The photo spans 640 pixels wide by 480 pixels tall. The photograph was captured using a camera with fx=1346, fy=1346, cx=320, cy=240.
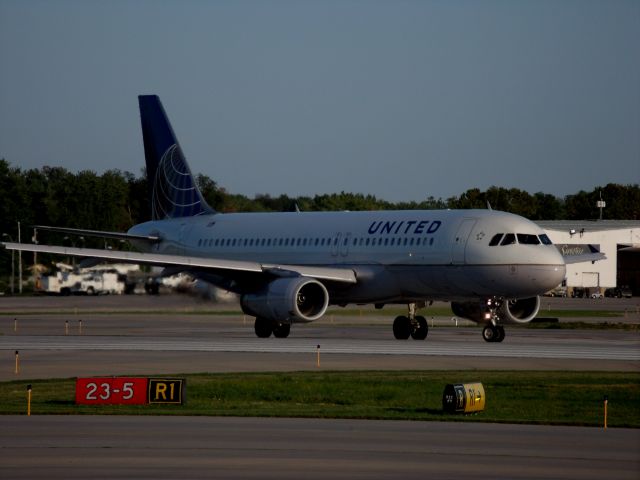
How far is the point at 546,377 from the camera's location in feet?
107

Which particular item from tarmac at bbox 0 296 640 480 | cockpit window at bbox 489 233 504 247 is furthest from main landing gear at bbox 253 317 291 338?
cockpit window at bbox 489 233 504 247

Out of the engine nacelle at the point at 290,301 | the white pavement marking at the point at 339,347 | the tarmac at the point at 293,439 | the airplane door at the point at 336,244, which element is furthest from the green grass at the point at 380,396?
the airplane door at the point at 336,244

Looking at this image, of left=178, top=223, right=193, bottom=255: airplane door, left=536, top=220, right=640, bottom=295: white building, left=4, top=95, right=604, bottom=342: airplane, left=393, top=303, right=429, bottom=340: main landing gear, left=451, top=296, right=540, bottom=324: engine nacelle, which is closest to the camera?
left=4, top=95, right=604, bottom=342: airplane

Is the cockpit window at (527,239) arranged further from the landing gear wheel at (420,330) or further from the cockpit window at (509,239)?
the landing gear wheel at (420,330)

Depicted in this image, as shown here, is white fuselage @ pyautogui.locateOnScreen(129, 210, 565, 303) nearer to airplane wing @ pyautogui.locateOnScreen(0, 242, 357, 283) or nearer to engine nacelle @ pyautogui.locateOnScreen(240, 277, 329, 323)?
airplane wing @ pyautogui.locateOnScreen(0, 242, 357, 283)

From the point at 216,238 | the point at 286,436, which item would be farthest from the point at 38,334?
the point at 286,436

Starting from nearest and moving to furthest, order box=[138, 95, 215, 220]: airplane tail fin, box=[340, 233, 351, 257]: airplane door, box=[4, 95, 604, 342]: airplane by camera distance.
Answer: box=[4, 95, 604, 342]: airplane → box=[340, 233, 351, 257]: airplane door → box=[138, 95, 215, 220]: airplane tail fin

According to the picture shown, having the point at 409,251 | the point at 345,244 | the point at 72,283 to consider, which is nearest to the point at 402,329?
the point at 409,251

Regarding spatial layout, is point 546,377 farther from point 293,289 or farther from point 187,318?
point 187,318

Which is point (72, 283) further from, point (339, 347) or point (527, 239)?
point (339, 347)

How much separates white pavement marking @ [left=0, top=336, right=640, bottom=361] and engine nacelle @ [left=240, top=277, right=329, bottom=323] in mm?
912

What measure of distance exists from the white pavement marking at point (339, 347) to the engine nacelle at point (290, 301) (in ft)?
2.99

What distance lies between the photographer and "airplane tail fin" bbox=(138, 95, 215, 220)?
59625 millimetres

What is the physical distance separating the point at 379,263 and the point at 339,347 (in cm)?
629
